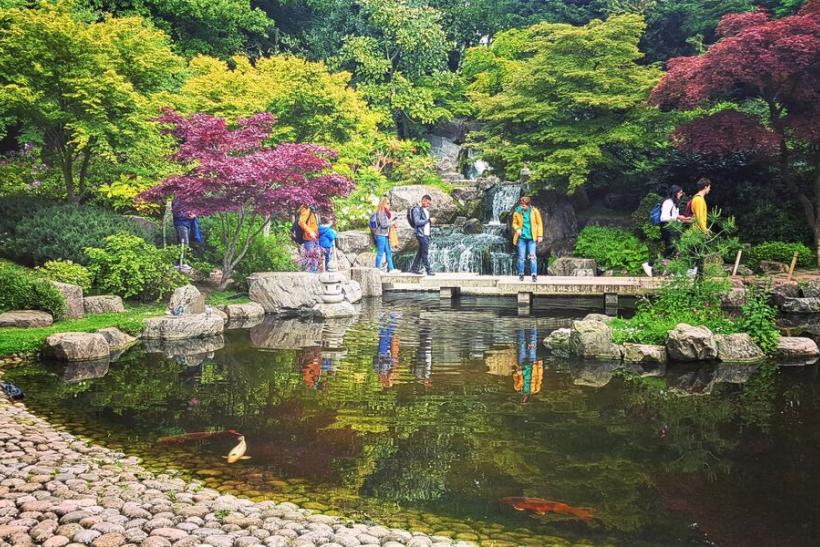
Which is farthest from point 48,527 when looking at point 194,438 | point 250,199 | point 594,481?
Result: point 250,199

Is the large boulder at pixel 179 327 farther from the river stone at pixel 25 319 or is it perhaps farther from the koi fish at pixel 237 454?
the koi fish at pixel 237 454

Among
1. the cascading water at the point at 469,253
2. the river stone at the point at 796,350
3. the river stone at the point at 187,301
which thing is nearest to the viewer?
the river stone at the point at 796,350

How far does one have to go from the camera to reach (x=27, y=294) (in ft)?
33.2

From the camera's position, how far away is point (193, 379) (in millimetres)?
8094

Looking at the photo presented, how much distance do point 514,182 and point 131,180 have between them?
38.3 ft

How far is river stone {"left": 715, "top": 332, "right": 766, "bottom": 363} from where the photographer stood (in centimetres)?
909

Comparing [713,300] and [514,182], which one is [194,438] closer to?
[713,300]

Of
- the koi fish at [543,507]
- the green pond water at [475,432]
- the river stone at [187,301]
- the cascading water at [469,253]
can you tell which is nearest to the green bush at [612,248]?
the cascading water at [469,253]

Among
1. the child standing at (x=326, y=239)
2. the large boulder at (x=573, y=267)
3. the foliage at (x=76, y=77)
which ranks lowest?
the large boulder at (x=573, y=267)

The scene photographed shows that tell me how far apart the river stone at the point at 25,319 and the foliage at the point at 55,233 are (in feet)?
8.35

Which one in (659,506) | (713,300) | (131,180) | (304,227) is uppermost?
(131,180)

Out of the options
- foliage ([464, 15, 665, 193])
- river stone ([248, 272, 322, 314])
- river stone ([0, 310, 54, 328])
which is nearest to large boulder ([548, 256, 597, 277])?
foliage ([464, 15, 665, 193])

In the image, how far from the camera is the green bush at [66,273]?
454 inches

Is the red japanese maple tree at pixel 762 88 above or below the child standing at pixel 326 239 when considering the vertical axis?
above
